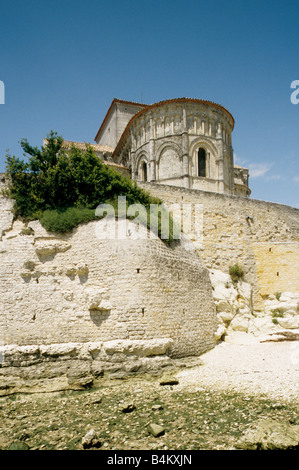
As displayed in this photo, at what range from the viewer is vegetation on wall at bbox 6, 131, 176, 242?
12320mm

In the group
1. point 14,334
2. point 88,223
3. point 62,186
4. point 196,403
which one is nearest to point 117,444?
point 196,403

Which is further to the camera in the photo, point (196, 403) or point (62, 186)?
point (62, 186)

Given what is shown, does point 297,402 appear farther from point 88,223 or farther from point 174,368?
point 88,223

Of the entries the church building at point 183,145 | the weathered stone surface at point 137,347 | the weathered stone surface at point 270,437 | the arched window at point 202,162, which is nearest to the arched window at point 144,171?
the church building at point 183,145

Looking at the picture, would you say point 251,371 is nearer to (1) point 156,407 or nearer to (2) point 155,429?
(1) point 156,407

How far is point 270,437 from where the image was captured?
5.89 m

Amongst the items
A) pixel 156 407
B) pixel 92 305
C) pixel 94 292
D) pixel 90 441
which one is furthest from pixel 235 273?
pixel 90 441

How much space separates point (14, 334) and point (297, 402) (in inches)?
317

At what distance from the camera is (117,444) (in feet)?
20.4

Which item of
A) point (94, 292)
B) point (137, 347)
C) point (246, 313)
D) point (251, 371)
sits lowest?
point (251, 371)

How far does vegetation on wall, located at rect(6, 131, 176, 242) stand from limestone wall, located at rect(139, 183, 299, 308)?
9.03 ft

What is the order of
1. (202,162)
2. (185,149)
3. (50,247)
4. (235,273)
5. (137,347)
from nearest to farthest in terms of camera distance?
1. (137,347)
2. (50,247)
3. (235,273)
4. (185,149)
5. (202,162)

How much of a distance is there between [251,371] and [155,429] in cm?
415

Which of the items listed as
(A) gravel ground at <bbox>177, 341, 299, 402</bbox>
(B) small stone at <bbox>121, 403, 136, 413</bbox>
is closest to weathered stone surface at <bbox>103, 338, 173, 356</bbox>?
(A) gravel ground at <bbox>177, 341, 299, 402</bbox>
